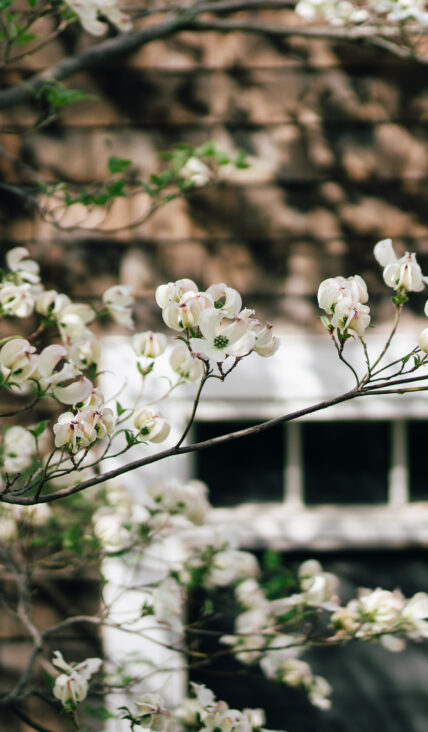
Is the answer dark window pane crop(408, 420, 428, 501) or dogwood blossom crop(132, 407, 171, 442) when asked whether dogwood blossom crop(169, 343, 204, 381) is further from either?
dark window pane crop(408, 420, 428, 501)

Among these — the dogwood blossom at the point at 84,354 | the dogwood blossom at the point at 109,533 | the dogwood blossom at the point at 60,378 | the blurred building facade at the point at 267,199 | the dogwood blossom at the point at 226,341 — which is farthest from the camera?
the blurred building facade at the point at 267,199

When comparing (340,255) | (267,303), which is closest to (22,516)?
(267,303)

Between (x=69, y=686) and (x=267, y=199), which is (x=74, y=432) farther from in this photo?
(x=267, y=199)

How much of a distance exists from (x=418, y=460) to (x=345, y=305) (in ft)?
4.52

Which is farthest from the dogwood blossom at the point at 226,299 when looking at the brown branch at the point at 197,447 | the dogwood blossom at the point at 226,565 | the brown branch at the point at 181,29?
the brown branch at the point at 181,29

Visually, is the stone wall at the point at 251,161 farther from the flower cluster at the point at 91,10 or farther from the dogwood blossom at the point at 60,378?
the dogwood blossom at the point at 60,378

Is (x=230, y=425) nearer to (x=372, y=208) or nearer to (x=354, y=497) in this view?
(x=354, y=497)

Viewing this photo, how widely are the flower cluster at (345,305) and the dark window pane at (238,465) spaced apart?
1.22 meters

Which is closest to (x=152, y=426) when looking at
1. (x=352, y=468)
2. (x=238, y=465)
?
(x=238, y=465)

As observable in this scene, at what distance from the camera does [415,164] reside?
74.6 inches

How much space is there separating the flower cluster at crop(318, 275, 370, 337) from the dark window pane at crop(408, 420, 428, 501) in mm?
1295

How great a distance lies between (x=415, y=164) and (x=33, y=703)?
191 centimetres

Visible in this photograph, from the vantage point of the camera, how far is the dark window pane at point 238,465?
2.02 m

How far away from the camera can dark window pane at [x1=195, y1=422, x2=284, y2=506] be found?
202cm
